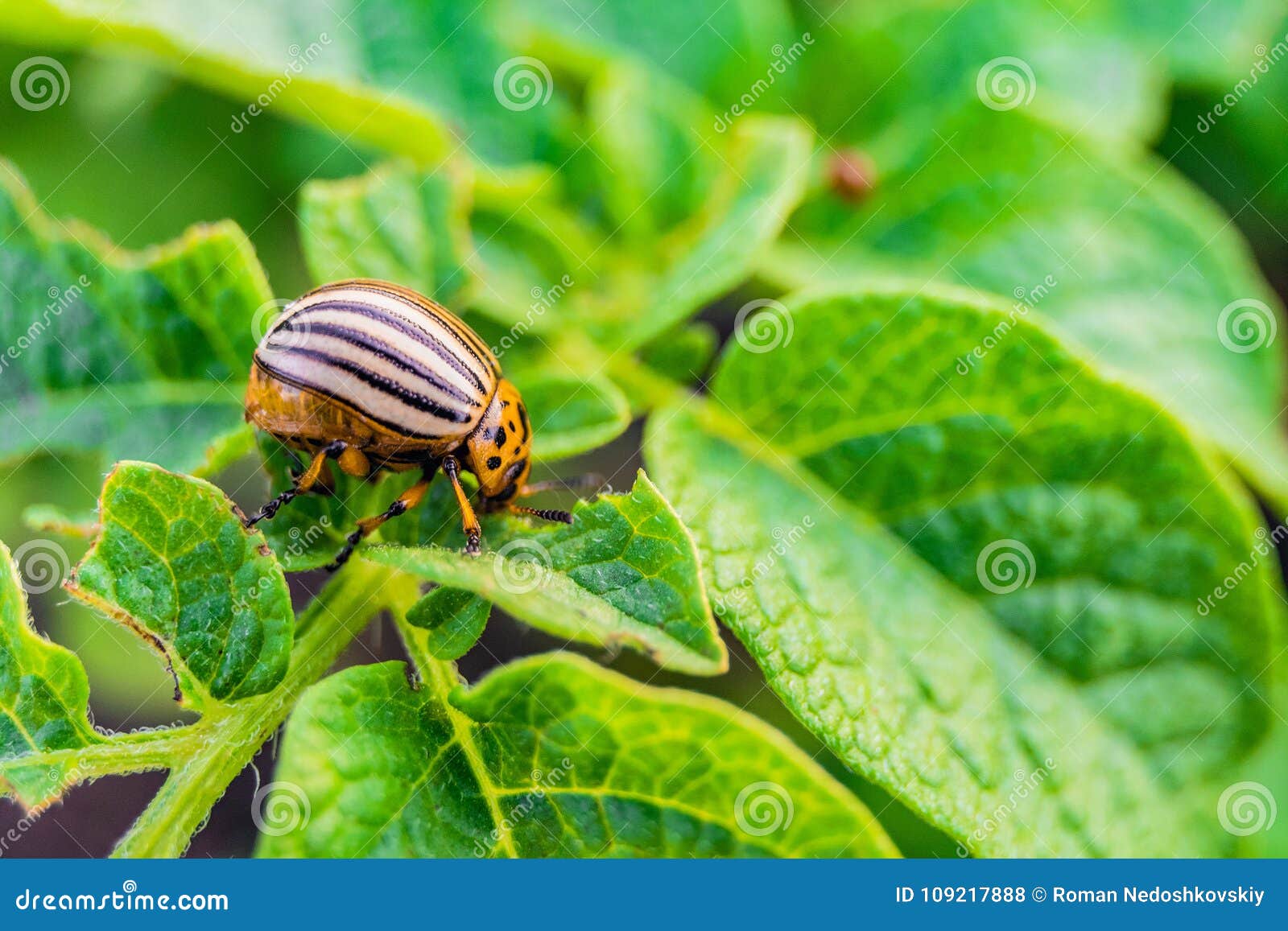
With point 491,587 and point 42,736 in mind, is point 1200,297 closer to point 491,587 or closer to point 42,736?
point 491,587

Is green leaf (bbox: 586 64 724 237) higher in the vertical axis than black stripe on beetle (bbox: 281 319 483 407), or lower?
higher

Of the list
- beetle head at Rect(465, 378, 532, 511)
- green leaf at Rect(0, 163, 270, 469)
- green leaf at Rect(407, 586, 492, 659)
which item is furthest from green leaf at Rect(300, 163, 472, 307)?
green leaf at Rect(407, 586, 492, 659)

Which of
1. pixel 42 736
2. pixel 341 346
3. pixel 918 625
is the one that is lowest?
pixel 42 736

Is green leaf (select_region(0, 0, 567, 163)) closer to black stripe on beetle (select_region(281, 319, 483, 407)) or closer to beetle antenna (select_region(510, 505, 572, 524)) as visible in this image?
black stripe on beetle (select_region(281, 319, 483, 407))

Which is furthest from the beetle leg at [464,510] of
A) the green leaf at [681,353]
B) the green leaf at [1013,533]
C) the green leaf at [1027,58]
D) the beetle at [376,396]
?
the green leaf at [1027,58]

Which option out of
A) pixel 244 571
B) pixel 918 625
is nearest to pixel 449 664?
pixel 244 571

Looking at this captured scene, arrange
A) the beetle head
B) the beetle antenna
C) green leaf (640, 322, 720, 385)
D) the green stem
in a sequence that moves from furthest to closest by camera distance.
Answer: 1. green leaf (640, 322, 720, 385)
2. the beetle head
3. the beetle antenna
4. the green stem
